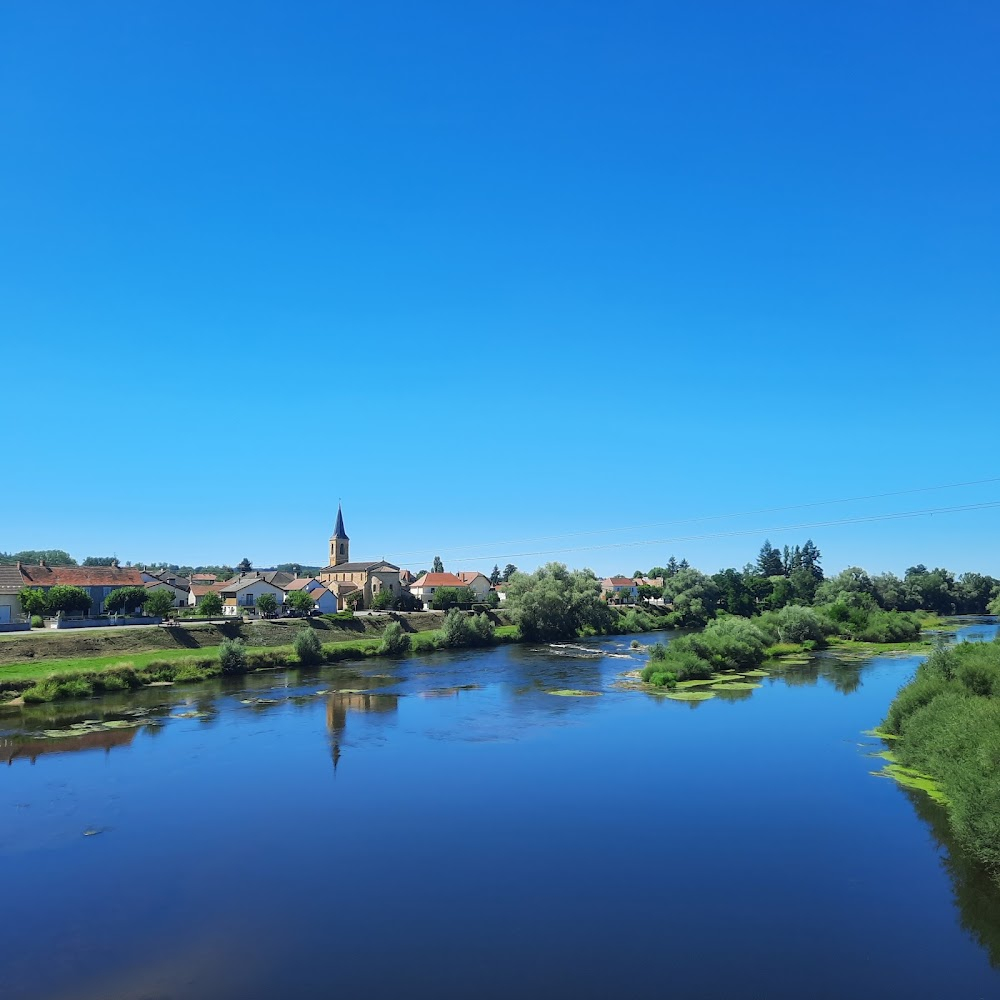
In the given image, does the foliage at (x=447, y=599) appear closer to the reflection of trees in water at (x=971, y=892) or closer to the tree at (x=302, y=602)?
the tree at (x=302, y=602)

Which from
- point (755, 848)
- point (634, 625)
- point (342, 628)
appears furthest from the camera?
point (634, 625)

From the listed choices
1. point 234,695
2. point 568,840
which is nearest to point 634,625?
point 234,695

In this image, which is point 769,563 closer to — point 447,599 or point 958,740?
point 447,599

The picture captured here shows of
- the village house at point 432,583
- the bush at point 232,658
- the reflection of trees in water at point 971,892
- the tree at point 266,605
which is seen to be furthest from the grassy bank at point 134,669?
the village house at point 432,583

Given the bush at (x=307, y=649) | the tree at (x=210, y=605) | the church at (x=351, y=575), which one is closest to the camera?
the bush at (x=307, y=649)

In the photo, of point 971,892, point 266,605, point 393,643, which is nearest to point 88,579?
point 266,605

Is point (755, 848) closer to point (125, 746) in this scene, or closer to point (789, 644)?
point (125, 746)
